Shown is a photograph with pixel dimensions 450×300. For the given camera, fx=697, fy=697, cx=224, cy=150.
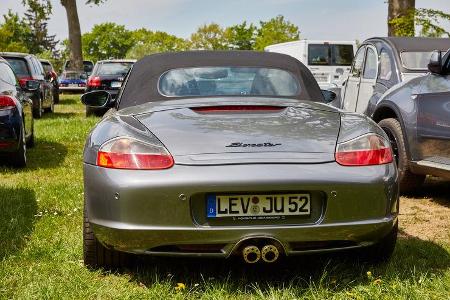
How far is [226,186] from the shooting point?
3.25m

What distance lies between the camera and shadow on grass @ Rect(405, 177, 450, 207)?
21.3 ft

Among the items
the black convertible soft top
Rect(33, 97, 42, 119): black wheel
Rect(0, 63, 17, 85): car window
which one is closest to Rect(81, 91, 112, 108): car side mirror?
the black convertible soft top

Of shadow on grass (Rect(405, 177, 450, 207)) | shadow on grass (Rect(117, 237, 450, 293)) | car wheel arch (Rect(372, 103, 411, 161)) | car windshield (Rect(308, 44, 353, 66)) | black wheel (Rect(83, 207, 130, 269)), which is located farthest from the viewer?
car windshield (Rect(308, 44, 353, 66))

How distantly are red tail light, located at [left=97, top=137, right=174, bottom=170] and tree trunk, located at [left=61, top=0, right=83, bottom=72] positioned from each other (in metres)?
31.3

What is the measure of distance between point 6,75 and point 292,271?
5.86m

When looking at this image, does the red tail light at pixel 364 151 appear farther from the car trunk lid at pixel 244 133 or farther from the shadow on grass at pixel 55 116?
the shadow on grass at pixel 55 116

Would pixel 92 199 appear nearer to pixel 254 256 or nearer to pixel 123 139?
pixel 123 139

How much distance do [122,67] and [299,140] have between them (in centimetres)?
1572

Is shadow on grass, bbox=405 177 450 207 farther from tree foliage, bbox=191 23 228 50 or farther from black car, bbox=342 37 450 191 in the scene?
tree foliage, bbox=191 23 228 50

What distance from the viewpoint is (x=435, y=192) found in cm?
692

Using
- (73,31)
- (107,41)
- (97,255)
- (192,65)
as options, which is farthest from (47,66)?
(107,41)

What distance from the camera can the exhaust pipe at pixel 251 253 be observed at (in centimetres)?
339

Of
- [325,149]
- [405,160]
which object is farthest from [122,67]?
[325,149]

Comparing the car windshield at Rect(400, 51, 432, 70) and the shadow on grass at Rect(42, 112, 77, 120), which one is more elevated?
the car windshield at Rect(400, 51, 432, 70)
